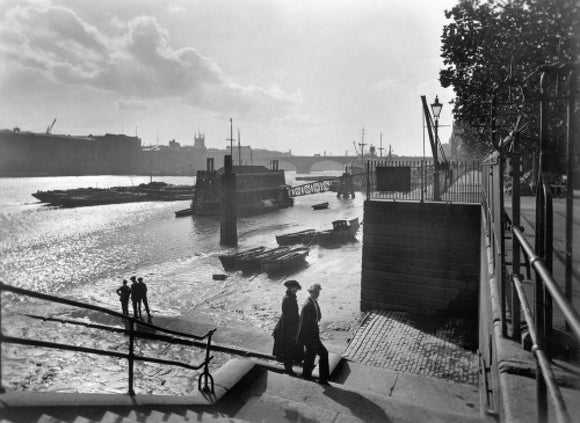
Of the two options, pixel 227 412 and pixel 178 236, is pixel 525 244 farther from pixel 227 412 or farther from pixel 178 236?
pixel 178 236

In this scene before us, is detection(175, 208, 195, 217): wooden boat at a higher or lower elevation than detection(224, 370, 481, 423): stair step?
lower

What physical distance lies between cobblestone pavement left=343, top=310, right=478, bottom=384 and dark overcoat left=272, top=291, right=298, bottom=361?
3852 millimetres

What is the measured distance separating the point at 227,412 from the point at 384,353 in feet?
22.0

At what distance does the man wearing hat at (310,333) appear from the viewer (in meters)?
6.69

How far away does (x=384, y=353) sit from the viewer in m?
10.9

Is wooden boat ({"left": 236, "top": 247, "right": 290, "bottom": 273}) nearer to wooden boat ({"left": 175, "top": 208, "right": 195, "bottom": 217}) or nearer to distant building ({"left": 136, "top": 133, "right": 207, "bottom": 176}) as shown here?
wooden boat ({"left": 175, "top": 208, "right": 195, "bottom": 217})

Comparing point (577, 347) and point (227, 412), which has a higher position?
point (577, 347)

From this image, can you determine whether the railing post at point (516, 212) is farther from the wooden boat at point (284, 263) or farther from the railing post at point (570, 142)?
the wooden boat at point (284, 263)

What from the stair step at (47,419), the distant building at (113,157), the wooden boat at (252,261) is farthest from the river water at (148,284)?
the distant building at (113,157)

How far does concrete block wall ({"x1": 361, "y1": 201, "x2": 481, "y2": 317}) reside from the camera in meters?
13.3

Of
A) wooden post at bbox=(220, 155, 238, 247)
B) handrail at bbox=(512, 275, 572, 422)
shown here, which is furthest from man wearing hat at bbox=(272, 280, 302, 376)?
wooden post at bbox=(220, 155, 238, 247)

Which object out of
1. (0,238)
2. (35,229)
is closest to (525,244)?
(0,238)

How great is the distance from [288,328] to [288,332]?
0.07 m

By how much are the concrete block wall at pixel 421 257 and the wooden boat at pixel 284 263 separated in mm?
9701
